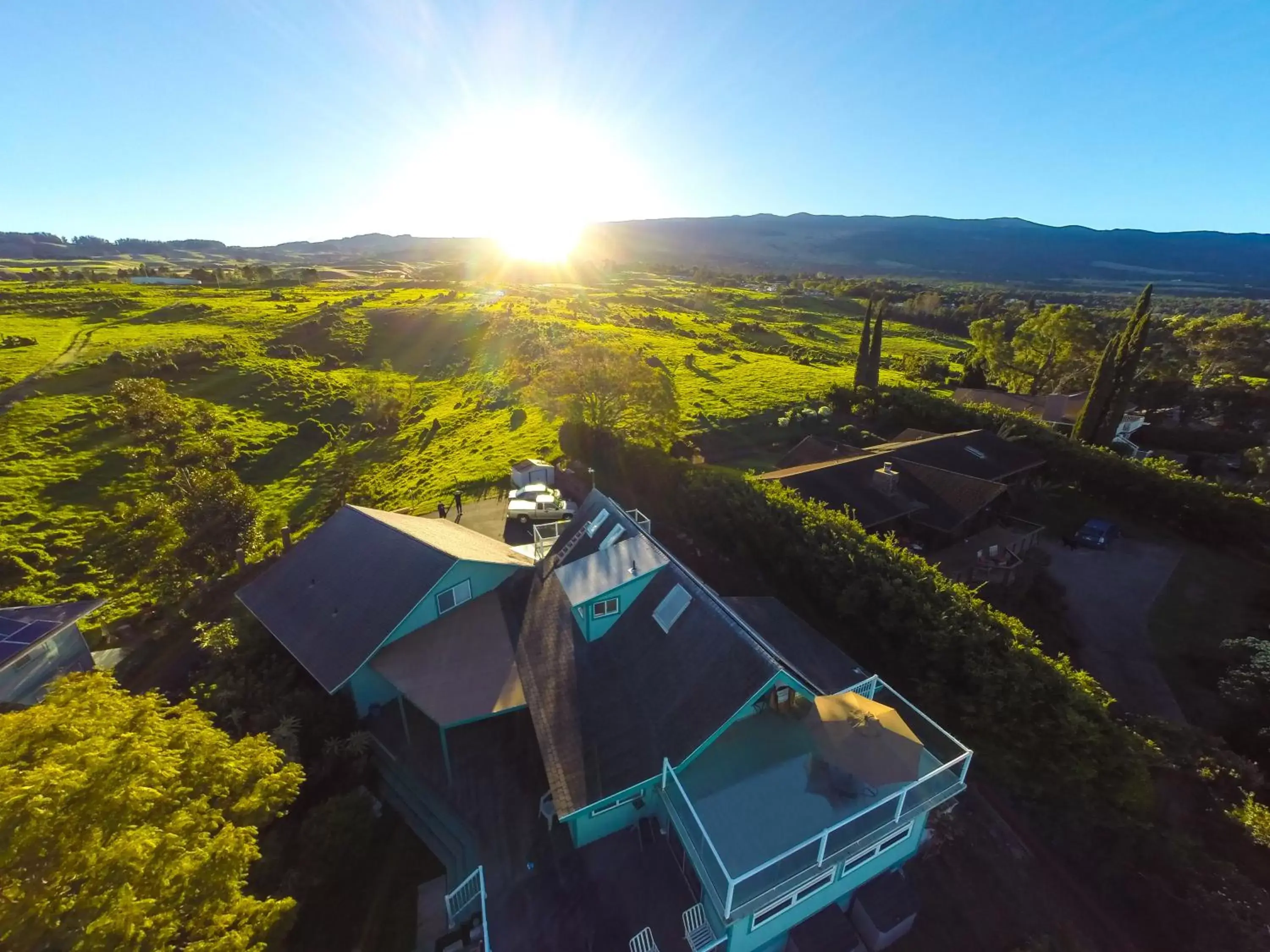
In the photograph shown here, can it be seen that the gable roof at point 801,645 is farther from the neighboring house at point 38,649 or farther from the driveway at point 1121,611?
the neighboring house at point 38,649

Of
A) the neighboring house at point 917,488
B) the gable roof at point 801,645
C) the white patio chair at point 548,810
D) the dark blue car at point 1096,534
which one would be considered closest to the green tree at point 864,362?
the neighboring house at point 917,488

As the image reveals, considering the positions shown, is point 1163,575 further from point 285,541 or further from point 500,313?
point 500,313

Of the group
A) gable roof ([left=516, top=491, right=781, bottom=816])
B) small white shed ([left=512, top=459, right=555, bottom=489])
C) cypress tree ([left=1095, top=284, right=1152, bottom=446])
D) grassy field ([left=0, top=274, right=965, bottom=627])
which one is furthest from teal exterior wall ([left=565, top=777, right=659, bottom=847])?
cypress tree ([left=1095, top=284, right=1152, bottom=446])

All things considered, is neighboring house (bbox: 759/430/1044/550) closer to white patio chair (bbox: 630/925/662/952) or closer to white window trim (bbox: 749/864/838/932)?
white window trim (bbox: 749/864/838/932)

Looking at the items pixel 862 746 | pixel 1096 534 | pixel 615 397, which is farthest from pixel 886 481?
pixel 615 397

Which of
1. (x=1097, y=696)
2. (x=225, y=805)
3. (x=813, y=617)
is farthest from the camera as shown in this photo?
(x=813, y=617)

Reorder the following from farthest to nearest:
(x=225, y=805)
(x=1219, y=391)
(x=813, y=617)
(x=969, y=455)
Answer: (x=1219, y=391) → (x=969, y=455) → (x=813, y=617) → (x=225, y=805)

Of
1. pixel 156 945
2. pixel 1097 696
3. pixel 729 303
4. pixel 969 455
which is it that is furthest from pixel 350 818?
pixel 729 303
